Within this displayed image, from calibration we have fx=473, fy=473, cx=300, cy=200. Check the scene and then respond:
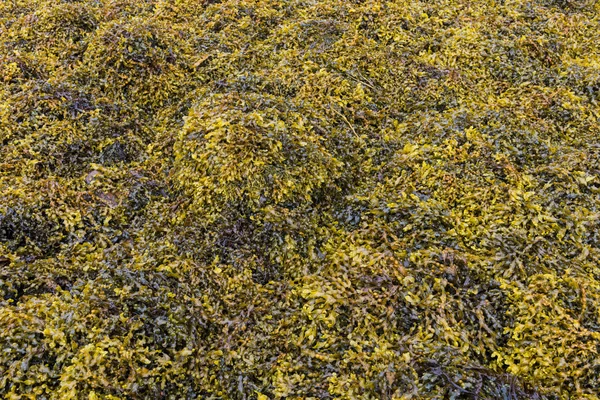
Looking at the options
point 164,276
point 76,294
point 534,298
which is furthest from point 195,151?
point 534,298

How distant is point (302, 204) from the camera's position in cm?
321

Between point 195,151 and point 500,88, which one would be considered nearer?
point 195,151

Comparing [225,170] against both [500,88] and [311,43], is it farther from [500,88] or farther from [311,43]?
[500,88]

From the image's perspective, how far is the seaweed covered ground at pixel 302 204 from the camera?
102 inches

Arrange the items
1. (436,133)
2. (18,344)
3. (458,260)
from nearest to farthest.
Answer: (18,344), (458,260), (436,133)

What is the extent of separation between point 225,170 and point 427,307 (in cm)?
152

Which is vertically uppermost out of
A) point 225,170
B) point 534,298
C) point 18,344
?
point 225,170

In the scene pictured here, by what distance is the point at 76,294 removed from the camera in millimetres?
2830

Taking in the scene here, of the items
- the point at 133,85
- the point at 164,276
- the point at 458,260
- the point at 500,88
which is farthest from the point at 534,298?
the point at 133,85

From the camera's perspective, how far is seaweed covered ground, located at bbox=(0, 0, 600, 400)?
258 cm

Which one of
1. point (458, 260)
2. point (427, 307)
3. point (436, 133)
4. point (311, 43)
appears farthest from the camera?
point (311, 43)

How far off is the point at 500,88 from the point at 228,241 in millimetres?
2556

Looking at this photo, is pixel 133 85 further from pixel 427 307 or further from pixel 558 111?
pixel 558 111

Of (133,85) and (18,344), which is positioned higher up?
(133,85)
